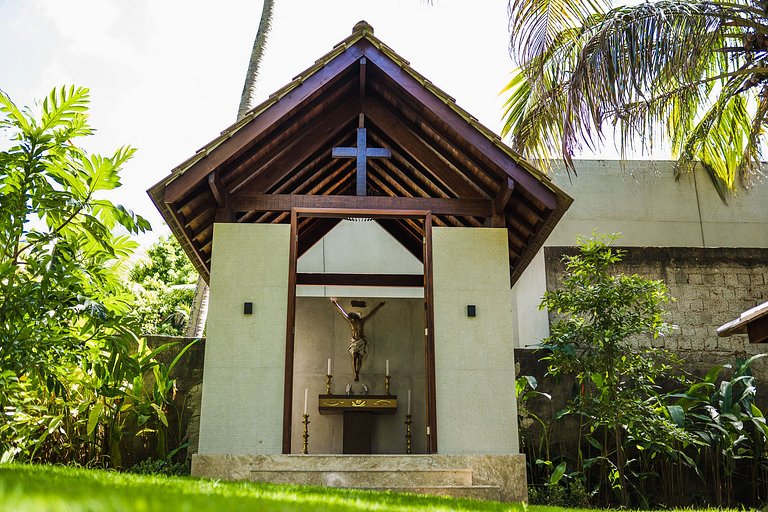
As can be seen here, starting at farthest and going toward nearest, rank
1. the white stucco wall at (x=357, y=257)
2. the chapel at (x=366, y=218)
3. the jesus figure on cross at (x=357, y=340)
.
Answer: the white stucco wall at (x=357, y=257) < the jesus figure on cross at (x=357, y=340) < the chapel at (x=366, y=218)

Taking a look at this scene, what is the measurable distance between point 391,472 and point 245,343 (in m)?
1.89

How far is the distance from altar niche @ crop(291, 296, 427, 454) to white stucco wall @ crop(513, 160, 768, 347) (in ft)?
9.96

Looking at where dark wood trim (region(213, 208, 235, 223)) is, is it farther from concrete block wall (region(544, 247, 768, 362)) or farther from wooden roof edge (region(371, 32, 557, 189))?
concrete block wall (region(544, 247, 768, 362))

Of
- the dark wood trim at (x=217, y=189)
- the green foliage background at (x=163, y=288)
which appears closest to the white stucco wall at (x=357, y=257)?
the dark wood trim at (x=217, y=189)

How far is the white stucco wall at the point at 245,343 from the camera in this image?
7.09 metres

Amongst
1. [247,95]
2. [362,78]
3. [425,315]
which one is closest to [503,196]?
[425,315]

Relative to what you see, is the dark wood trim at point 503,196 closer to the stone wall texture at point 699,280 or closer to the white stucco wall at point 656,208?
the stone wall texture at point 699,280

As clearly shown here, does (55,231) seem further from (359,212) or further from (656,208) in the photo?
(656,208)

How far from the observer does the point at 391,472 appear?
6527 millimetres

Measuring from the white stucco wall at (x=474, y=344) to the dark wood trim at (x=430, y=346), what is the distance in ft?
0.14

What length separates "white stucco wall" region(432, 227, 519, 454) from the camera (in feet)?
23.7

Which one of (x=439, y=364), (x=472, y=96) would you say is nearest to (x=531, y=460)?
(x=439, y=364)

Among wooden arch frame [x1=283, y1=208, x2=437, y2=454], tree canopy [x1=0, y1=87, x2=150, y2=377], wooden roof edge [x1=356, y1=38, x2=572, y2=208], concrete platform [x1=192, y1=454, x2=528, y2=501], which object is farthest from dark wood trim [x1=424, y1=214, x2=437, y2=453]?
tree canopy [x1=0, y1=87, x2=150, y2=377]

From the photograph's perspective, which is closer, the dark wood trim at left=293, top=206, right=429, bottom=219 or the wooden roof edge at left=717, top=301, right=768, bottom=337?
the wooden roof edge at left=717, top=301, right=768, bottom=337
